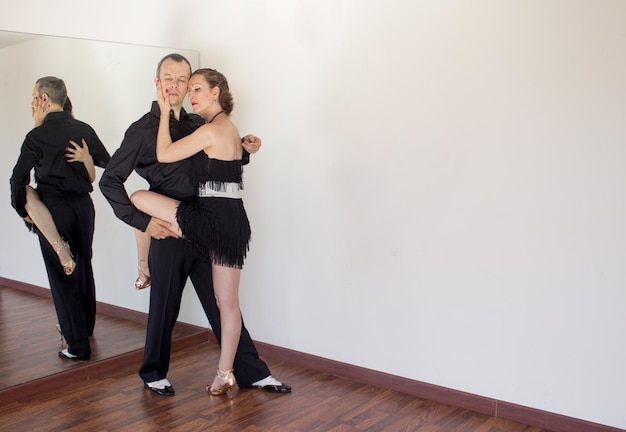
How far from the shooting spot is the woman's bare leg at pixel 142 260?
371cm

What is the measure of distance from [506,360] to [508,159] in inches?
35.0

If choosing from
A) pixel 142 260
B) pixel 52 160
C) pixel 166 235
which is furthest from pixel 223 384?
pixel 52 160

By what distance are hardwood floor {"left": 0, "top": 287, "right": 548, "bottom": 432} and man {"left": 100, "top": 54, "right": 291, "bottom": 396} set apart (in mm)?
121

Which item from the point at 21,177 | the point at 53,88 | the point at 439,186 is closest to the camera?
the point at 439,186

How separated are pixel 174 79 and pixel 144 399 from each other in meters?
1.57

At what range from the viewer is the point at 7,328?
332 centimetres

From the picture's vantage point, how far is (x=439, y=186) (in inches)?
123

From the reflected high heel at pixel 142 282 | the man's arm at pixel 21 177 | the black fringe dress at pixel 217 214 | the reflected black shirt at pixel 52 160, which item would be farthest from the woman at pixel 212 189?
the reflected high heel at pixel 142 282

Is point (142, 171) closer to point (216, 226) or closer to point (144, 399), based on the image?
point (216, 226)

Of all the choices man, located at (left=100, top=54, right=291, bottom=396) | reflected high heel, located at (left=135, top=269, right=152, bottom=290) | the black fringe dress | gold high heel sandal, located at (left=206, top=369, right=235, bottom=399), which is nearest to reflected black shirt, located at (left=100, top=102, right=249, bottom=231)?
man, located at (left=100, top=54, right=291, bottom=396)

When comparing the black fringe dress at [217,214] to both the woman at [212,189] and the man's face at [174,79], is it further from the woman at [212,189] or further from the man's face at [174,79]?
the man's face at [174,79]

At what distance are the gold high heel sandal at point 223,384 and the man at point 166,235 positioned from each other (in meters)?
0.10

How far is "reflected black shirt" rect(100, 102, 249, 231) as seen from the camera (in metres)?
3.15

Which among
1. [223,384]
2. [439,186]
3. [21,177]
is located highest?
[439,186]
